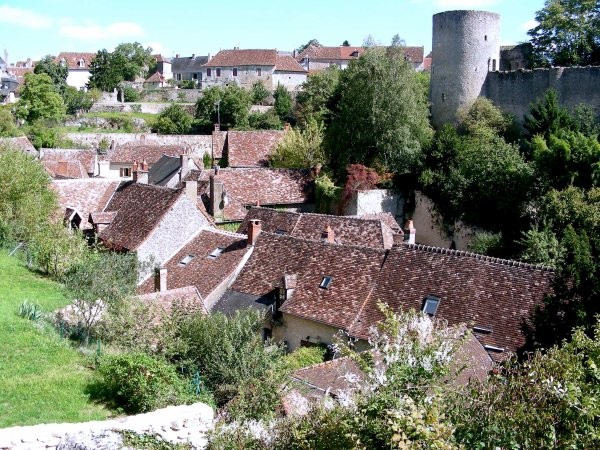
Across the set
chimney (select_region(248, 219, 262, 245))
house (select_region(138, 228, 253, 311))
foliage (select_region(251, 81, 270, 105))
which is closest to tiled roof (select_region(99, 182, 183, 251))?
house (select_region(138, 228, 253, 311))

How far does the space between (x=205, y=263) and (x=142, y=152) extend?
97.7ft

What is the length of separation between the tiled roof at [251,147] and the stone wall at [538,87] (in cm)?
1518

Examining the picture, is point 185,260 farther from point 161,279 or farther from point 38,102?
point 38,102

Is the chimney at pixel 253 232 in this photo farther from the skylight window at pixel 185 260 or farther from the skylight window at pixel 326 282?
the skylight window at pixel 326 282

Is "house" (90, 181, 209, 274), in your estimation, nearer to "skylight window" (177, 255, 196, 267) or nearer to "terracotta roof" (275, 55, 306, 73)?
"skylight window" (177, 255, 196, 267)

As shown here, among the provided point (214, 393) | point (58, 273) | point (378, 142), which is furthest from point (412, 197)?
point (214, 393)

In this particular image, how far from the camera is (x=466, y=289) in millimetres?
18656

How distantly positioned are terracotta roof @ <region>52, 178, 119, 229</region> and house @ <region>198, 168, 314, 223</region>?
5.02 m

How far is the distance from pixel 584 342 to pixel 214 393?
8446mm

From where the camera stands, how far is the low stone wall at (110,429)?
32.2ft

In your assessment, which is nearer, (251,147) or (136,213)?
(136,213)

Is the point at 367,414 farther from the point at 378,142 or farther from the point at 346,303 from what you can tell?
the point at 378,142

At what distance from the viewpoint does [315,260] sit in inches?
867

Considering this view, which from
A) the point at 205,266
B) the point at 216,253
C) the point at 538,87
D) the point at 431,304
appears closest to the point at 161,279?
the point at 205,266
